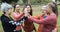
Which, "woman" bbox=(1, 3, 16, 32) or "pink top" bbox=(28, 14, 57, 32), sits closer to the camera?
"pink top" bbox=(28, 14, 57, 32)

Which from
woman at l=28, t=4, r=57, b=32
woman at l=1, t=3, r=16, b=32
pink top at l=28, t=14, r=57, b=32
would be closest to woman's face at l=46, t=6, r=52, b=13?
woman at l=28, t=4, r=57, b=32

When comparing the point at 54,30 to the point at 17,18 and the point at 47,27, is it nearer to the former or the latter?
the point at 47,27

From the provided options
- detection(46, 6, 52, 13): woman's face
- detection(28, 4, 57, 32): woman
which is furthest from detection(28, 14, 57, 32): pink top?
A: detection(46, 6, 52, 13): woman's face

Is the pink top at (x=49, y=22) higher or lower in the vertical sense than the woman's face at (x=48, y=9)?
lower

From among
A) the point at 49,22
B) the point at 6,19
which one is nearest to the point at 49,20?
the point at 49,22

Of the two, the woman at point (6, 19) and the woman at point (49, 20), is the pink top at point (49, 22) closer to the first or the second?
the woman at point (49, 20)

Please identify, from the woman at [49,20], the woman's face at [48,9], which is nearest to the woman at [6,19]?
the woman at [49,20]

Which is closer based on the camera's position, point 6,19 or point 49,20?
point 49,20

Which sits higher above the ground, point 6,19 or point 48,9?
point 48,9

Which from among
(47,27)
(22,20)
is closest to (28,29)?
(22,20)

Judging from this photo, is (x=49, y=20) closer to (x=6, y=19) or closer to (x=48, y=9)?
(x=48, y=9)

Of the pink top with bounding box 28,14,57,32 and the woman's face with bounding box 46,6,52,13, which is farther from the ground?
the woman's face with bounding box 46,6,52,13

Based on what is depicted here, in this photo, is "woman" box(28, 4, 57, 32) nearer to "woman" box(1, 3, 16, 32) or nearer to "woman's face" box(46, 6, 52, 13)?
"woman's face" box(46, 6, 52, 13)

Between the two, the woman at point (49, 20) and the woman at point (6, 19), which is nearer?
the woman at point (49, 20)
